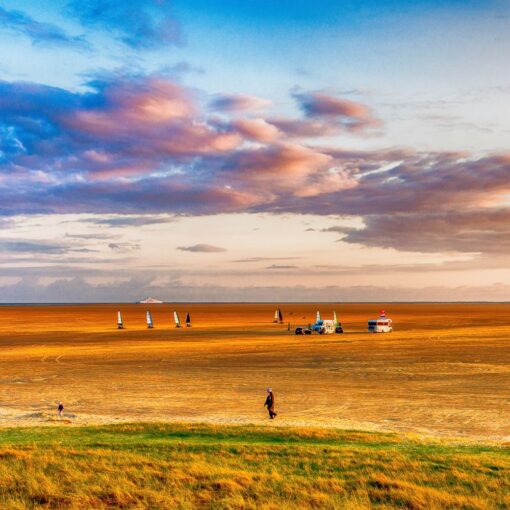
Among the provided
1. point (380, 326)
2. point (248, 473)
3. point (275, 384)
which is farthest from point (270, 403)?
point (380, 326)

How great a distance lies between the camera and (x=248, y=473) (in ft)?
50.6

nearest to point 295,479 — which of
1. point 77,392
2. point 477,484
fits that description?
point 477,484

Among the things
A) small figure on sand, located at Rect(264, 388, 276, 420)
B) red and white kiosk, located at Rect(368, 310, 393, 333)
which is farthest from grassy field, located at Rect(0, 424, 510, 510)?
red and white kiosk, located at Rect(368, 310, 393, 333)

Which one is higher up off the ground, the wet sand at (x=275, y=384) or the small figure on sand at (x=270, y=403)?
the small figure on sand at (x=270, y=403)

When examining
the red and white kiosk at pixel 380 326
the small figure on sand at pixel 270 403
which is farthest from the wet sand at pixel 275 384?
the red and white kiosk at pixel 380 326

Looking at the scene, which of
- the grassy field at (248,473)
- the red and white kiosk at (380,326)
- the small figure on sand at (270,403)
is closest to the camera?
the grassy field at (248,473)

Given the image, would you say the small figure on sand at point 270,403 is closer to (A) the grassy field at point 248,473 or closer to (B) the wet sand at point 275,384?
(B) the wet sand at point 275,384

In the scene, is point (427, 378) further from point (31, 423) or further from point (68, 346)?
point (68, 346)

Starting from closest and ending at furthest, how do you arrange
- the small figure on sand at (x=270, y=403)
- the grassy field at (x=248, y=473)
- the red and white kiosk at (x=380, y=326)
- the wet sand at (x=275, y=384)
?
the grassy field at (x=248, y=473) → the small figure on sand at (x=270, y=403) → the wet sand at (x=275, y=384) → the red and white kiosk at (x=380, y=326)

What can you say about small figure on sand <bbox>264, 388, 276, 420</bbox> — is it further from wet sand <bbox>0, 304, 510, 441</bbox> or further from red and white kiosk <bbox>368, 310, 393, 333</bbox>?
red and white kiosk <bbox>368, 310, 393, 333</bbox>

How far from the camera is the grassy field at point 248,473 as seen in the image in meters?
13.7

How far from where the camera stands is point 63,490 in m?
14.4

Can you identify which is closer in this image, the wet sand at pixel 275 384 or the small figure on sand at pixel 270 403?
the small figure on sand at pixel 270 403

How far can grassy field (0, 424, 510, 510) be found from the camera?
1367 cm
